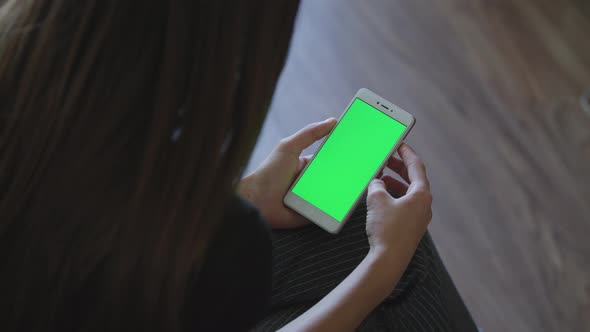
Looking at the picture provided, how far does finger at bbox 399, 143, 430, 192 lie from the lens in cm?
76

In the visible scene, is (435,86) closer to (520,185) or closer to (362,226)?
(520,185)

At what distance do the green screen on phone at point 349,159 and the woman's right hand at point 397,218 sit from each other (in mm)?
50

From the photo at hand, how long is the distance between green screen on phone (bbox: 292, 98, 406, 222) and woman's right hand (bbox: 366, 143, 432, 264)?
50 millimetres

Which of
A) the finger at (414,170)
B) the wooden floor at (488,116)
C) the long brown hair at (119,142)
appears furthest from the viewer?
the wooden floor at (488,116)

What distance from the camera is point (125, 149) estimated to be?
1.43 ft

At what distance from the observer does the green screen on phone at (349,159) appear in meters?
0.80

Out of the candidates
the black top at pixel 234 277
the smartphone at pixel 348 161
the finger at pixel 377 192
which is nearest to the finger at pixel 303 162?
the smartphone at pixel 348 161

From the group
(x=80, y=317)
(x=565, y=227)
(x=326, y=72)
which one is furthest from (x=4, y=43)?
(x=565, y=227)

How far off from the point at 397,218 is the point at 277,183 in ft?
0.60

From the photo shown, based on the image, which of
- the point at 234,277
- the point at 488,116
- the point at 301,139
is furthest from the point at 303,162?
the point at 488,116

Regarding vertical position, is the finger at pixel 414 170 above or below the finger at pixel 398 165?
above

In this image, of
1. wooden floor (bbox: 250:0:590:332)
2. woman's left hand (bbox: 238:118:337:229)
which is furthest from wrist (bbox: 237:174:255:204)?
wooden floor (bbox: 250:0:590:332)

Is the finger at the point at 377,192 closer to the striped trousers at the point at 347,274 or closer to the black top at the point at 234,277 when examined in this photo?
the striped trousers at the point at 347,274

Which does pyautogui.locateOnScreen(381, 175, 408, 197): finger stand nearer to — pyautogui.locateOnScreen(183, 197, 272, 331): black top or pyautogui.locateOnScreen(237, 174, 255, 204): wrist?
pyautogui.locateOnScreen(237, 174, 255, 204): wrist
